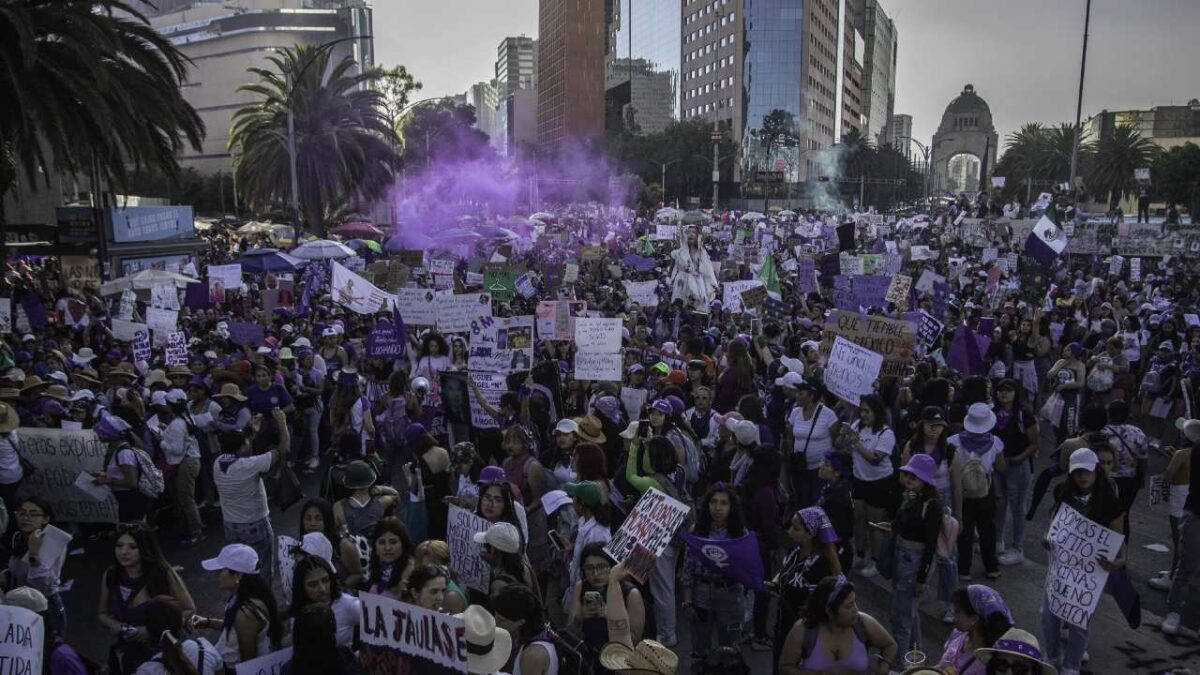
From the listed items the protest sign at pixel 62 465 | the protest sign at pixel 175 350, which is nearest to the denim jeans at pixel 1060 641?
the protest sign at pixel 62 465

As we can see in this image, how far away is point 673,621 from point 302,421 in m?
6.08

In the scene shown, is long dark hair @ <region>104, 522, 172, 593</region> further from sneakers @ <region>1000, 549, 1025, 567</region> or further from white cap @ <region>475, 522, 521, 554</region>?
sneakers @ <region>1000, 549, 1025, 567</region>

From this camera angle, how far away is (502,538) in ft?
16.3

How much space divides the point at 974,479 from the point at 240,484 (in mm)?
5732

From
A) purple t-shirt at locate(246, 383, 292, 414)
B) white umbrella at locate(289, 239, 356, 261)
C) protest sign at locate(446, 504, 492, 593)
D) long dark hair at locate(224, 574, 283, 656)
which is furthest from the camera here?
white umbrella at locate(289, 239, 356, 261)

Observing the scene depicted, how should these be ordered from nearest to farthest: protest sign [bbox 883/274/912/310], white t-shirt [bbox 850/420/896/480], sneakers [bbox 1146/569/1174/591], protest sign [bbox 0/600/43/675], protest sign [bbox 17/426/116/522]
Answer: protest sign [bbox 0/600/43/675] → white t-shirt [bbox 850/420/896/480] → sneakers [bbox 1146/569/1174/591] → protest sign [bbox 17/426/116/522] → protest sign [bbox 883/274/912/310]

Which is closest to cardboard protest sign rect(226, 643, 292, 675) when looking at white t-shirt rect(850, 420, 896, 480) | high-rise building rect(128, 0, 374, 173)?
white t-shirt rect(850, 420, 896, 480)

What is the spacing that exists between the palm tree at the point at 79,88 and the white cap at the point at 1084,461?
17.1m

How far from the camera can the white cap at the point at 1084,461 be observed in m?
5.85

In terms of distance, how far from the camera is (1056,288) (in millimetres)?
21422

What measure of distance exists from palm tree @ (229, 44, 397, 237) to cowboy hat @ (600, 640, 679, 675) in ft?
122

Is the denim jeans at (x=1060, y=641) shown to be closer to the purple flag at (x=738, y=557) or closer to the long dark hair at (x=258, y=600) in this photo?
the purple flag at (x=738, y=557)

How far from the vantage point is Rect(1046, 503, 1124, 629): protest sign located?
17.6 feet

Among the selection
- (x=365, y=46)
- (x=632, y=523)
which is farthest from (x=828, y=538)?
(x=365, y=46)
